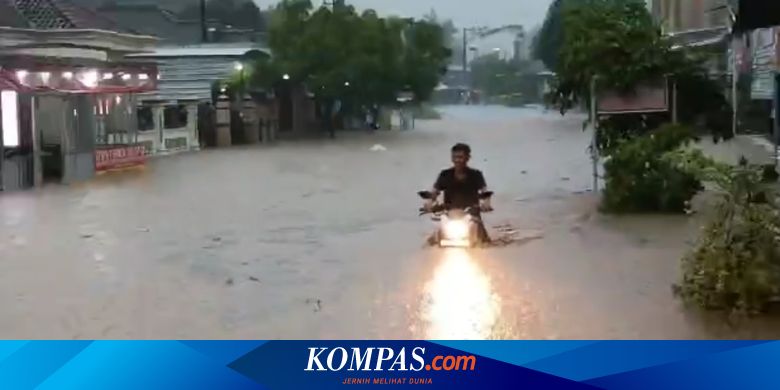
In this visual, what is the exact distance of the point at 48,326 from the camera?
461 centimetres

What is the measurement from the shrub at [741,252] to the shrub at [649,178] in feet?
9.93

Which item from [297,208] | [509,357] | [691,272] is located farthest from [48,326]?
[297,208]

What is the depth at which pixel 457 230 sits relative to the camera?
6.22m

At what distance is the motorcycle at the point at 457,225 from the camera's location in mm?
6008

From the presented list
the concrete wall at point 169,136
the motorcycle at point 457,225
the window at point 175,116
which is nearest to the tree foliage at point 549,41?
the motorcycle at point 457,225

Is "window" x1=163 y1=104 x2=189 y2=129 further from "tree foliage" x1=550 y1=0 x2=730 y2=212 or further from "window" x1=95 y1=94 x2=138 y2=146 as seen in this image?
"tree foliage" x1=550 y1=0 x2=730 y2=212

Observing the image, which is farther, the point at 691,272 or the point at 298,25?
the point at 298,25

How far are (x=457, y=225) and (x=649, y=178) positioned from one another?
82.5 inches

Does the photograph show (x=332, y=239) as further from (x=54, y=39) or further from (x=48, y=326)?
(x=54, y=39)

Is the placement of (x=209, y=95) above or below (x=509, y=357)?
above

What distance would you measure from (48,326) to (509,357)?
2.07 metres

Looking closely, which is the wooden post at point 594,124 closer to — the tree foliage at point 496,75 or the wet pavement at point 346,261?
the wet pavement at point 346,261

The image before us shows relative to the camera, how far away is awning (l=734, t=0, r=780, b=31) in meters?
5.72

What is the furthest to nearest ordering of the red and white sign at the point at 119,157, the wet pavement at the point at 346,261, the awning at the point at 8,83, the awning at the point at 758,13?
1. the red and white sign at the point at 119,157
2. the awning at the point at 8,83
3. the awning at the point at 758,13
4. the wet pavement at the point at 346,261
